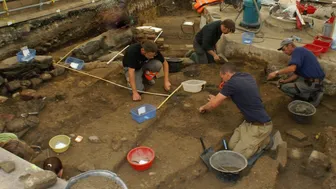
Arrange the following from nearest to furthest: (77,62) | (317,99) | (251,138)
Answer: (251,138), (317,99), (77,62)

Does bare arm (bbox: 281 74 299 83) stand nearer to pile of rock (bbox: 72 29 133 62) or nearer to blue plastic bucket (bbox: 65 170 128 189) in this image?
blue plastic bucket (bbox: 65 170 128 189)

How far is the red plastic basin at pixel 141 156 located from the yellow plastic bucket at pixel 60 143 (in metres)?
0.90

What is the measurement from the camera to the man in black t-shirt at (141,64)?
5129mm

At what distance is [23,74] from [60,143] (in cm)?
234

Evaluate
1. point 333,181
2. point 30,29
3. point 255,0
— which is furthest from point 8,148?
point 255,0

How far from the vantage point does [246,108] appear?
4336mm

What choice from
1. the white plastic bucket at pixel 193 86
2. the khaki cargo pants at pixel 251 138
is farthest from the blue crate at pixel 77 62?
the khaki cargo pants at pixel 251 138

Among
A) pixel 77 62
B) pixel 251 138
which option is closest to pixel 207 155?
pixel 251 138

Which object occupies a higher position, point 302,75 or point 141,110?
point 141,110

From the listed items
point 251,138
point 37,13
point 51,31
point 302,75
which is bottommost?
point 251,138

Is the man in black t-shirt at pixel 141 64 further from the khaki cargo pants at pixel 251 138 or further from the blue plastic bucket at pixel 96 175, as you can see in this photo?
the blue plastic bucket at pixel 96 175

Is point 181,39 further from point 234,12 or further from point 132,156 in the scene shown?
point 132,156

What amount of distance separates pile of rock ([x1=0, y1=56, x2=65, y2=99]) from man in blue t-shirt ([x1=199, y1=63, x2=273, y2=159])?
3501 mm

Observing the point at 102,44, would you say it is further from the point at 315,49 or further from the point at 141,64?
the point at 315,49
